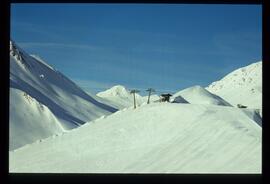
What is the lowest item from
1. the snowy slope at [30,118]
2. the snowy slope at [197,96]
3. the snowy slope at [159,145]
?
the snowy slope at [159,145]

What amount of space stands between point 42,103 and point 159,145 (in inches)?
971

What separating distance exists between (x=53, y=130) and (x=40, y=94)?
288 inches

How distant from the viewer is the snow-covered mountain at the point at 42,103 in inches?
1275

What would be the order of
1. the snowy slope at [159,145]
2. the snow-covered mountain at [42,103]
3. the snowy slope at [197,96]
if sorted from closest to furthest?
the snowy slope at [159,145] < the snow-covered mountain at [42,103] < the snowy slope at [197,96]

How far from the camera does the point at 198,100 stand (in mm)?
36281

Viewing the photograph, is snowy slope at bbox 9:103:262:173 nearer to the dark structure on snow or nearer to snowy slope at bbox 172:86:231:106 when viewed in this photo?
the dark structure on snow

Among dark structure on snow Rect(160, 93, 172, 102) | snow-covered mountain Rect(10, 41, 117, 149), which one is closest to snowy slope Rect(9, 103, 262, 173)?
dark structure on snow Rect(160, 93, 172, 102)

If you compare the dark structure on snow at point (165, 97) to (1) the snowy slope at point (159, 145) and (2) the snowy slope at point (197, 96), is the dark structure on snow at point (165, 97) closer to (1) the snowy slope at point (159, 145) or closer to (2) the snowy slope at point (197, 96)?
(1) the snowy slope at point (159, 145)

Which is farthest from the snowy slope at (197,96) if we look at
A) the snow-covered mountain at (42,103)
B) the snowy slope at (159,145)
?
the snowy slope at (159,145)

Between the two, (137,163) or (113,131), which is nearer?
(137,163)

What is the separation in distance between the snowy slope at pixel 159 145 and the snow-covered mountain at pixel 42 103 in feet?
25.9
